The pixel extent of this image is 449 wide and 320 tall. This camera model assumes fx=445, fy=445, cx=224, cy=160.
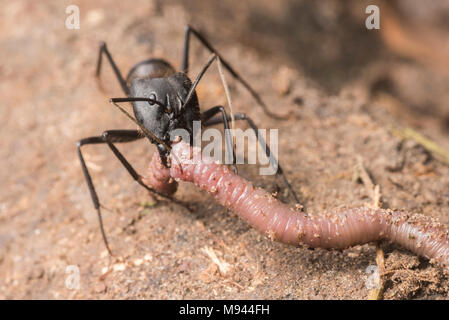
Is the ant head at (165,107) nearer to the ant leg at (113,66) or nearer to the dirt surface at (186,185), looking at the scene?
the dirt surface at (186,185)

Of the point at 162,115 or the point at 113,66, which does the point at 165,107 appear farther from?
the point at 113,66

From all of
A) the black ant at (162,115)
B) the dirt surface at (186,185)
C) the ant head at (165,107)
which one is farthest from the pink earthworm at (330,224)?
the ant head at (165,107)

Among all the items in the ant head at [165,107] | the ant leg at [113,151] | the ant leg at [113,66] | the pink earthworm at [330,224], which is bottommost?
the pink earthworm at [330,224]

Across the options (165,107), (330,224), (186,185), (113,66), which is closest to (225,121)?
(165,107)

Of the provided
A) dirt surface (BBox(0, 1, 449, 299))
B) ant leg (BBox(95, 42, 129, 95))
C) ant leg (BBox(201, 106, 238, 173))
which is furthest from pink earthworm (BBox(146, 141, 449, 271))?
ant leg (BBox(95, 42, 129, 95))

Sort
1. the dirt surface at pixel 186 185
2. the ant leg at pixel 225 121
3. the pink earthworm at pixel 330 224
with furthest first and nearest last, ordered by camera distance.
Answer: the ant leg at pixel 225 121, the dirt surface at pixel 186 185, the pink earthworm at pixel 330 224

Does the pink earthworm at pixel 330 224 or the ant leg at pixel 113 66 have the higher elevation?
the ant leg at pixel 113 66

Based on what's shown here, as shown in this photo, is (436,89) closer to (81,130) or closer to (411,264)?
(411,264)
